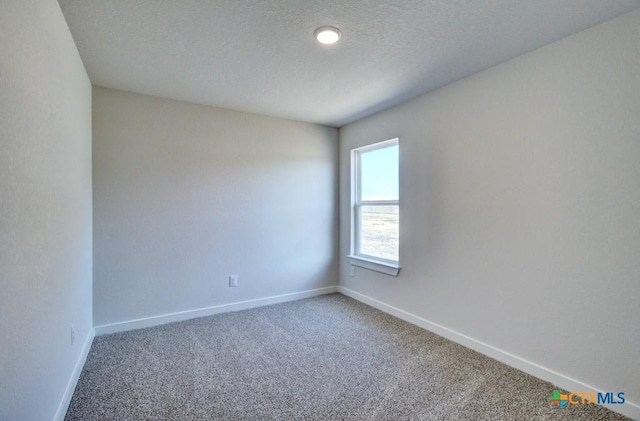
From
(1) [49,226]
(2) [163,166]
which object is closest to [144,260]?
(2) [163,166]

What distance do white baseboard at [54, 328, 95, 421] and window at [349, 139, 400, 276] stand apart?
282cm

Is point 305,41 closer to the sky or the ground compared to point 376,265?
closer to the sky

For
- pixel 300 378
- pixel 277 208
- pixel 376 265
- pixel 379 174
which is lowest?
pixel 300 378

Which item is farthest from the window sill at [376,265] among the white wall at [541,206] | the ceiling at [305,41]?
the ceiling at [305,41]

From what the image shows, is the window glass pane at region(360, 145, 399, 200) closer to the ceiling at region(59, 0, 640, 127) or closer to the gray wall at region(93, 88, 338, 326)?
the gray wall at region(93, 88, 338, 326)

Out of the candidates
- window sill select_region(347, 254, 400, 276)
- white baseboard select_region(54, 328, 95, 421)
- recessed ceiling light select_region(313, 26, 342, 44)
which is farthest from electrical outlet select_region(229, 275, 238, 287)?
recessed ceiling light select_region(313, 26, 342, 44)

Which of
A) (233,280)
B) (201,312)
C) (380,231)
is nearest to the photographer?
(201,312)

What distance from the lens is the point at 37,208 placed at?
4.74 feet

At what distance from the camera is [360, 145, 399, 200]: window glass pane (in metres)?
3.60

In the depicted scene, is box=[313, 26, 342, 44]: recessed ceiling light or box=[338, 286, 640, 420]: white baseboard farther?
box=[313, 26, 342, 44]: recessed ceiling light

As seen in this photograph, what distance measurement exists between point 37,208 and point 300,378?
6.06 feet

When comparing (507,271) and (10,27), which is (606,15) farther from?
(10,27)

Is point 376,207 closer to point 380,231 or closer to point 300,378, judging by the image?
point 380,231

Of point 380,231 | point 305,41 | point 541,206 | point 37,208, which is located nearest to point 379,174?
point 380,231
